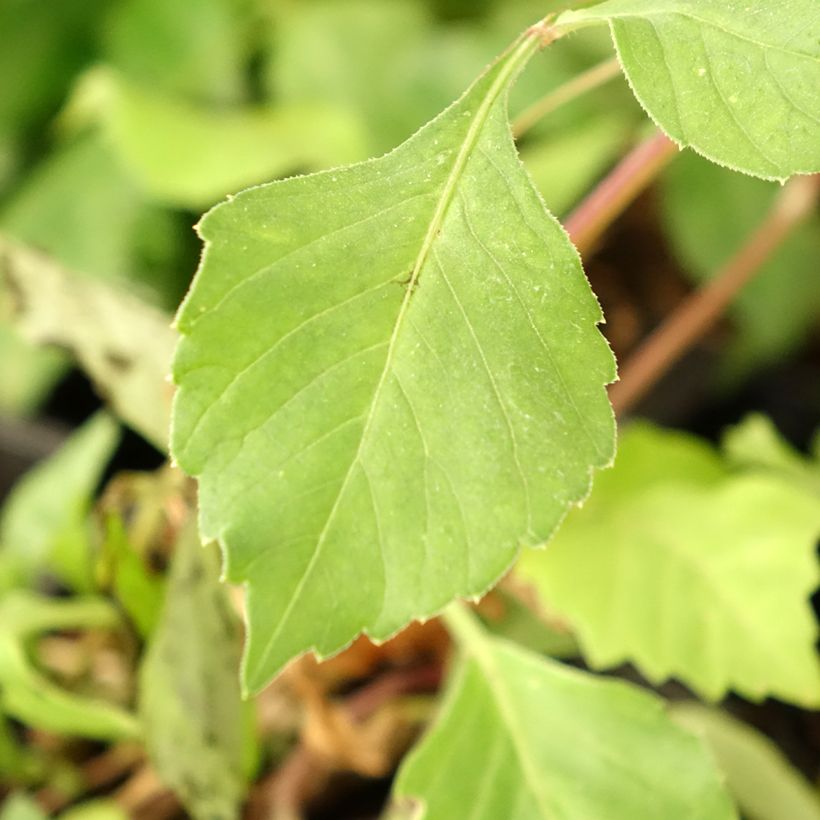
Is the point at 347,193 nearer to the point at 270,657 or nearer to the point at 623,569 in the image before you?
the point at 270,657

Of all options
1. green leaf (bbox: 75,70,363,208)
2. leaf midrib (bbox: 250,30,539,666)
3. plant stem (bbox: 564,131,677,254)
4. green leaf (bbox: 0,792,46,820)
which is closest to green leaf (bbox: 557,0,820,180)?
leaf midrib (bbox: 250,30,539,666)

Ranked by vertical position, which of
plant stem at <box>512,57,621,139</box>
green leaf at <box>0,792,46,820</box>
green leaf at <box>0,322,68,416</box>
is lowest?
green leaf at <box>0,792,46,820</box>

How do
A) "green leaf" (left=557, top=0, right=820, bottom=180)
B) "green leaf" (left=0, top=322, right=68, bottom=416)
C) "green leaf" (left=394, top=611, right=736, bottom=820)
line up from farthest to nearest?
1. "green leaf" (left=0, top=322, right=68, bottom=416)
2. "green leaf" (left=394, top=611, right=736, bottom=820)
3. "green leaf" (left=557, top=0, right=820, bottom=180)

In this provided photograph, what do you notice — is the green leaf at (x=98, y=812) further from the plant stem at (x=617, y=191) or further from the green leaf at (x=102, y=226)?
the green leaf at (x=102, y=226)

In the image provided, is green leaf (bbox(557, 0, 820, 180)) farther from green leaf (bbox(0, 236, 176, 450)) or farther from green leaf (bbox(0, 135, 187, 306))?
green leaf (bbox(0, 135, 187, 306))

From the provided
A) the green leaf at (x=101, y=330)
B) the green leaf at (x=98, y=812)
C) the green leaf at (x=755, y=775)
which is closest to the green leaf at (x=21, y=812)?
the green leaf at (x=98, y=812)

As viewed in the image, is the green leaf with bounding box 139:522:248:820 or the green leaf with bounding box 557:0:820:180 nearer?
the green leaf with bounding box 557:0:820:180

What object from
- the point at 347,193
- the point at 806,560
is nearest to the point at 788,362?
the point at 806,560

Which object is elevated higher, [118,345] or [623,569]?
[118,345]
